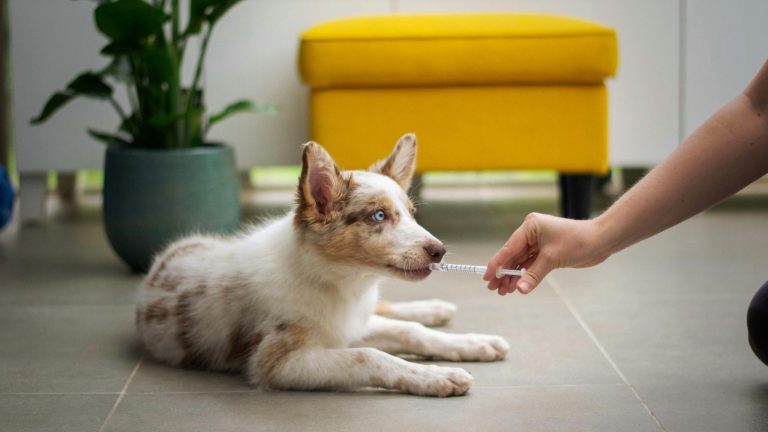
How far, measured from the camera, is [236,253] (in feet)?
7.64

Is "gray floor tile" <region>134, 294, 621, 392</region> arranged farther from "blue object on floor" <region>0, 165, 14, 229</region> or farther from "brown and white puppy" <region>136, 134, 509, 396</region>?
"blue object on floor" <region>0, 165, 14, 229</region>

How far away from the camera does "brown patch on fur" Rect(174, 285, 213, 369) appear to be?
2256mm

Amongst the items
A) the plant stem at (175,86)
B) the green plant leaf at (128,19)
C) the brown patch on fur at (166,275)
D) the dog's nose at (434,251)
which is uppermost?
the green plant leaf at (128,19)

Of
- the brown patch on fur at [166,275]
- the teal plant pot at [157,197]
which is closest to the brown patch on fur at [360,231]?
the brown patch on fur at [166,275]

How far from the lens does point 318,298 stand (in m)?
2.15

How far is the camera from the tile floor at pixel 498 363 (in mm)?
1927

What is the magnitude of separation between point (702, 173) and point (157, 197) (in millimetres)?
1937

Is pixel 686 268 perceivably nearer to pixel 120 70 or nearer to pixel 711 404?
pixel 711 404

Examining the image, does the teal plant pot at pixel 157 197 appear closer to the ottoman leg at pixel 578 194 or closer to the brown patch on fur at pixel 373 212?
the brown patch on fur at pixel 373 212

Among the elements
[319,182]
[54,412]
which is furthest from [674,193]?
[54,412]

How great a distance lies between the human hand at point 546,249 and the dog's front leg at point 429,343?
46 centimetres

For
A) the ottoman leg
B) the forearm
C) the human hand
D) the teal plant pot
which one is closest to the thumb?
the human hand

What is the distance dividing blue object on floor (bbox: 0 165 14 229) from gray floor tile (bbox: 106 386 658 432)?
1826 mm

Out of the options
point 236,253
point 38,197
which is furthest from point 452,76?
point 38,197
